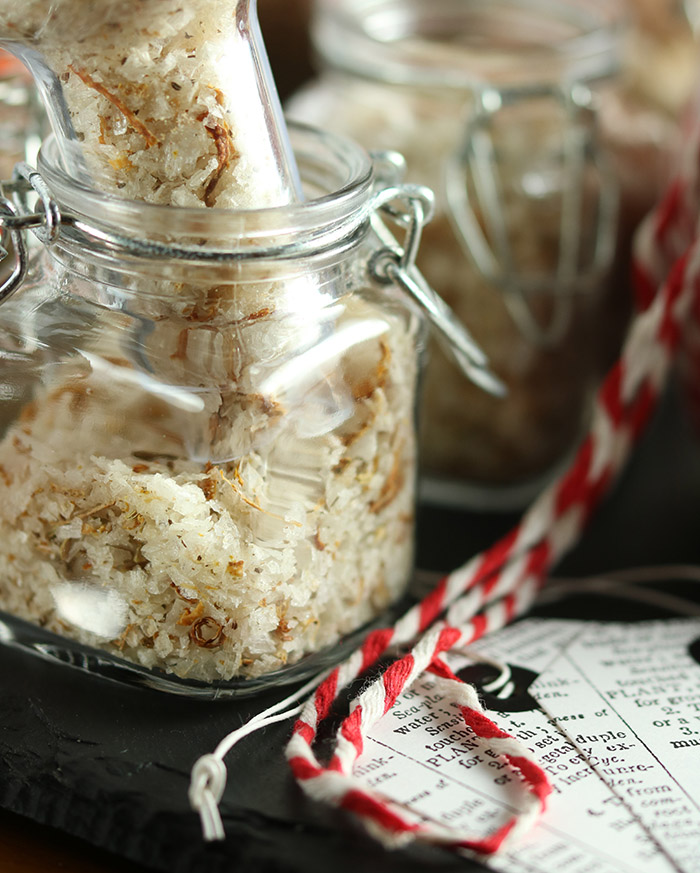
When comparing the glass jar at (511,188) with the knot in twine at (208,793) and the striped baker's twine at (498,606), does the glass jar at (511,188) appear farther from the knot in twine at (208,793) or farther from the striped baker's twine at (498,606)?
the knot in twine at (208,793)

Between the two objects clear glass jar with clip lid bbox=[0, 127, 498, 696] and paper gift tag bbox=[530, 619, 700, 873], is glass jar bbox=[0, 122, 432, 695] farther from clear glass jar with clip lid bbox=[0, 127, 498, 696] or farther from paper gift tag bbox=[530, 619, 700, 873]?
paper gift tag bbox=[530, 619, 700, 873]

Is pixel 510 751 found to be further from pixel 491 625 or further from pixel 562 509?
pixel 562 509

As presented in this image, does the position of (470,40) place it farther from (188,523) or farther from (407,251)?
(188,523)

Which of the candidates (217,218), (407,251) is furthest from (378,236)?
(217,218)

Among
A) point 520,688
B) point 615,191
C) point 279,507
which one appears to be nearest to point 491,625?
point 520,688

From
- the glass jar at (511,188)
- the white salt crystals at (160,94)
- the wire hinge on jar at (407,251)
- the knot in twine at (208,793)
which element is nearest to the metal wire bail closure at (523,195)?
the glass jar at (511,188)

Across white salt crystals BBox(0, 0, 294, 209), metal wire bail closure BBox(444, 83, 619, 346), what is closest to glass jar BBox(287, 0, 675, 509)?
metal wire bail closure BBox(444, 83, 619, 346)
